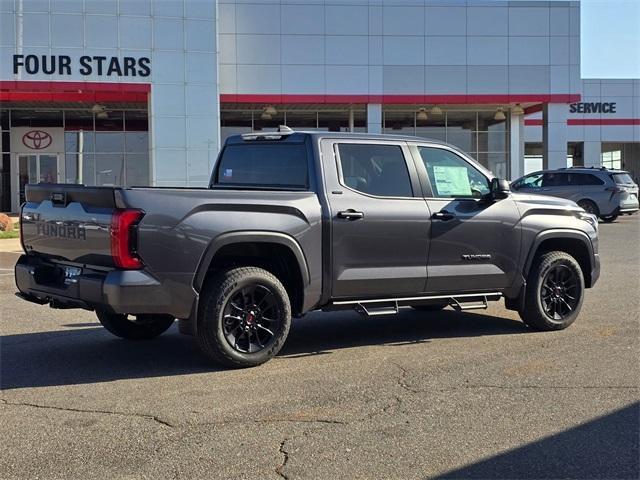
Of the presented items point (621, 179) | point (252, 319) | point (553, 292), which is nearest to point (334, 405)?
point (252, 319)

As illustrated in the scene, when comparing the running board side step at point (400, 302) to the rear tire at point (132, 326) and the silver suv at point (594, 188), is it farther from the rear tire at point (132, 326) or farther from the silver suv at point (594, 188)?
the silver suv at point (594, 188)

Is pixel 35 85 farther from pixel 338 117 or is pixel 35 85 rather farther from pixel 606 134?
pixel 606 134

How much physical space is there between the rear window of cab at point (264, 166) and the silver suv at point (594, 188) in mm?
17788

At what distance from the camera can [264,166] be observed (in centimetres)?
691

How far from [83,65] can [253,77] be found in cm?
607

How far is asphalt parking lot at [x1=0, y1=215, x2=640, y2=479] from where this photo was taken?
4.02 metres

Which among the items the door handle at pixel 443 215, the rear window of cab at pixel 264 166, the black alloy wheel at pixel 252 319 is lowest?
the black alloy wheel at pixel 252 319

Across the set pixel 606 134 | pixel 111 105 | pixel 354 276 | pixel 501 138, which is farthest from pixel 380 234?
pixel 606 134

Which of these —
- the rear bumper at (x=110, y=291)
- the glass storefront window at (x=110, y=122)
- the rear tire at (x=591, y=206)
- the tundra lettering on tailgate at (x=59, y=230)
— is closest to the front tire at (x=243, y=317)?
the rear bumper at (x=110, y=291)

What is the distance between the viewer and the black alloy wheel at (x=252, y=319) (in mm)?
5816

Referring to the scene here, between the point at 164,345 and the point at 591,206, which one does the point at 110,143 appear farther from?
the point at 164,345

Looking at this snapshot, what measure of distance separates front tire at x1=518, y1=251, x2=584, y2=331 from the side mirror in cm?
91

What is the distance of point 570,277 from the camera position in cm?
763

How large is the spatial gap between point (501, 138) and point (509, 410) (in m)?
28.4
